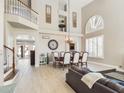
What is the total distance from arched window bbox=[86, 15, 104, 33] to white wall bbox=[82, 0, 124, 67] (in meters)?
0.43

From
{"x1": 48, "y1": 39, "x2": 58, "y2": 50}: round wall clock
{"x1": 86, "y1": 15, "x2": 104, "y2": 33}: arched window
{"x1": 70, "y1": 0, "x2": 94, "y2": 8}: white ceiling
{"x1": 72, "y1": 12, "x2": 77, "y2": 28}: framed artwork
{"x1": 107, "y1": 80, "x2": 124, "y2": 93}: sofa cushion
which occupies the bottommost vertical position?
{"x1": 107, "y1": 80, "x2": 124, "y2": 93}: sofa cushion

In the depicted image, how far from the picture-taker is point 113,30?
762 centimetres

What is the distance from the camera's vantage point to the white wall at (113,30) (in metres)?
7.05

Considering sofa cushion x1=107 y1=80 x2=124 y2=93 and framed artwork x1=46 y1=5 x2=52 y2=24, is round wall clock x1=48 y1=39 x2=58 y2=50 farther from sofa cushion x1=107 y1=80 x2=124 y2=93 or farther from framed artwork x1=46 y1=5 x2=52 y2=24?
sofa cushion x1=107 y1=80 x2=124 y2=93

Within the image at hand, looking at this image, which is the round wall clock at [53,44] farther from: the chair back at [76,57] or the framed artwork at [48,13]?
the chair back at [76,57]

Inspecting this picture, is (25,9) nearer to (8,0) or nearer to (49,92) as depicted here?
(8,0)

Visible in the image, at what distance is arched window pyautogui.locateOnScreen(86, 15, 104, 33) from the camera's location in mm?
8912

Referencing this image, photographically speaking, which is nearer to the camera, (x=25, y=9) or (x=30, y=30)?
(x=25, y=9)

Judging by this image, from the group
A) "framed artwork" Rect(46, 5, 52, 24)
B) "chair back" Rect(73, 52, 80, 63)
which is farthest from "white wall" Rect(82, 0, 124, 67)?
"framed artwork" Rect(46, 5, 52, 24)

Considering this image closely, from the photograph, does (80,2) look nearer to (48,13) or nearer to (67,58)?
(48,13)

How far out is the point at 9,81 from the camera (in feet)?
13.8

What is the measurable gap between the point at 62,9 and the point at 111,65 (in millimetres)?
6430

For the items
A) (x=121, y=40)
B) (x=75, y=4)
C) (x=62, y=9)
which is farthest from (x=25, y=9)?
(x=121, y=40)

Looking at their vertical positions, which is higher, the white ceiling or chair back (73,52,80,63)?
the white ceiling
